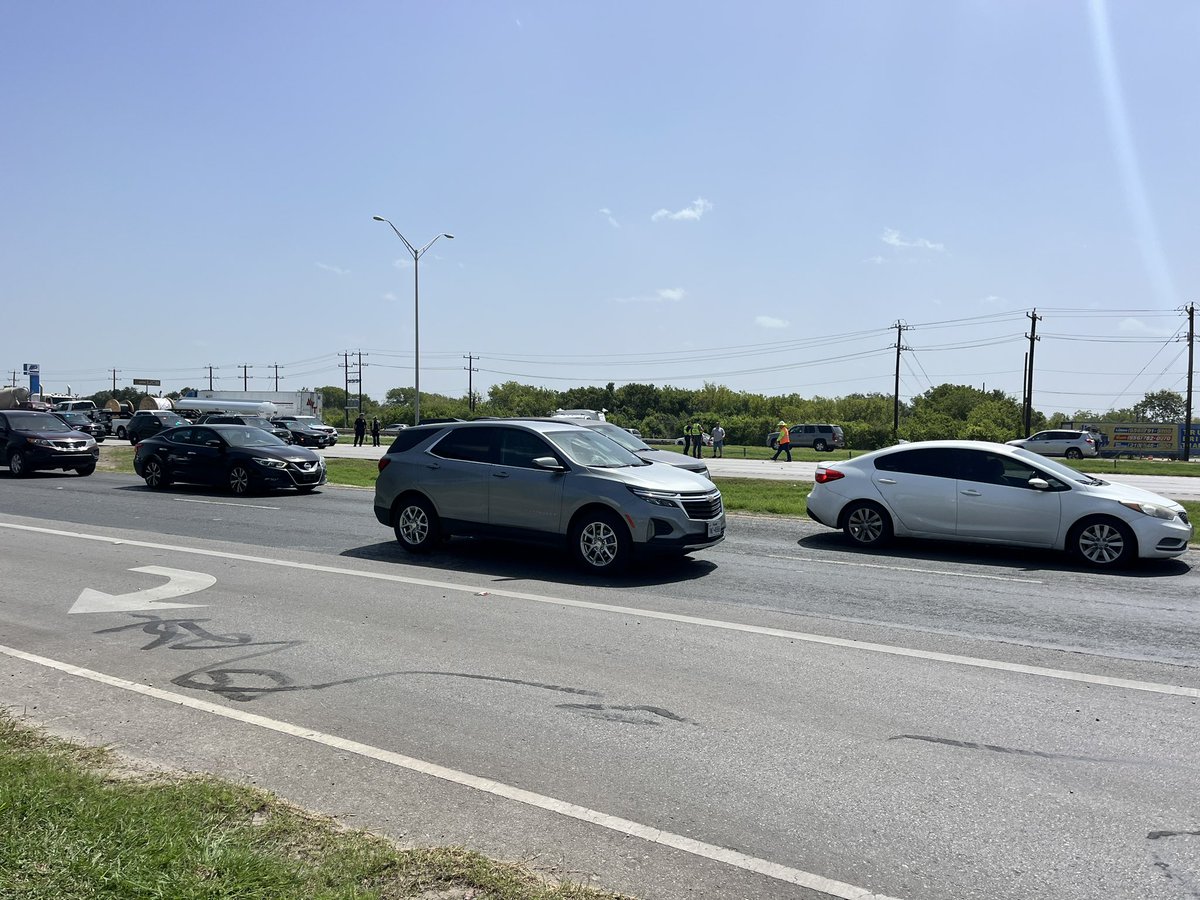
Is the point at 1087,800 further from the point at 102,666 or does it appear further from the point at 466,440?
the point at 466,440

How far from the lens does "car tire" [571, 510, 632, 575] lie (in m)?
10.0

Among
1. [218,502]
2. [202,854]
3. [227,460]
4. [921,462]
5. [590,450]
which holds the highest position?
[590,450]

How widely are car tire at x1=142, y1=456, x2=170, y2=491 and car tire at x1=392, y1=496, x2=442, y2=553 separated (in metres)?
11.5

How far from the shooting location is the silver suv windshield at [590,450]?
10742 mm

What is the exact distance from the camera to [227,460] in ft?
65.5

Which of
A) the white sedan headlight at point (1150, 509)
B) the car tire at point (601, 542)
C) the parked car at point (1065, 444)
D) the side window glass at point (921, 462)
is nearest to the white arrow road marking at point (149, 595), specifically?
the car tire at point (601, 542)

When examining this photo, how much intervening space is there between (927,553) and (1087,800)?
8124 mm

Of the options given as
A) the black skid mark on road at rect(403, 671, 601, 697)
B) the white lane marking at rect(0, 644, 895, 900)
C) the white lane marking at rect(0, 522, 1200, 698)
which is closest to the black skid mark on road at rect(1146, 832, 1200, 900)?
the white lane marking at rect(0, 644, 895, 900)

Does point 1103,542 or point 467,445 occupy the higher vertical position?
point 467,445

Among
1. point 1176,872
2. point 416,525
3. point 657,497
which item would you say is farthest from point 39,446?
point 1176,872

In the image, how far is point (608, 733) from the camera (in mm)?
5219

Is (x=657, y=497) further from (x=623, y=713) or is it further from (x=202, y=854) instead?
(x=202, y=854)

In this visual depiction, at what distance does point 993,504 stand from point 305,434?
3986 centimetres

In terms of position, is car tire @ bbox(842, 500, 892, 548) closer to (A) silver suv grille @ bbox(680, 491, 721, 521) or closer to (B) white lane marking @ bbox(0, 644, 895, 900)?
(A) silver suv grille @ bbox(680, 491, 721, 521)
